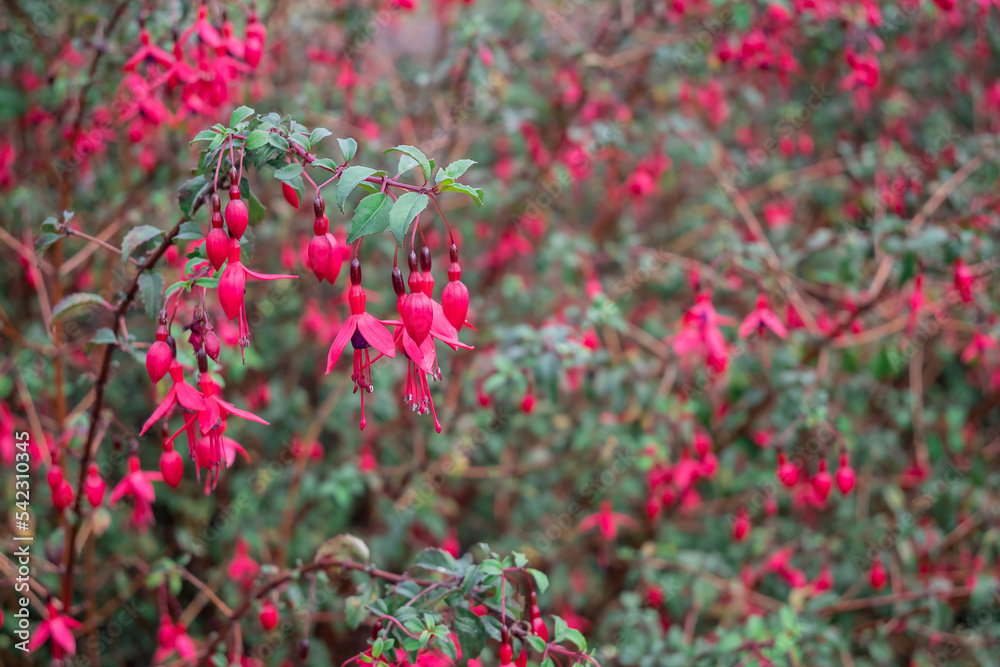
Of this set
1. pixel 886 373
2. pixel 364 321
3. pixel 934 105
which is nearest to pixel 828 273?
pixel 886 373

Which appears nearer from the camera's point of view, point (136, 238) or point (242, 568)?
point (136, 238)

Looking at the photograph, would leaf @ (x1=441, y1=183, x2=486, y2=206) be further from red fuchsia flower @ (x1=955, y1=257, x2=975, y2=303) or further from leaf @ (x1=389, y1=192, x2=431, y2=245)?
red fuchsia flower @ (x1=955, y1=257, x2=975, y2=303)

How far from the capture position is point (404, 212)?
70cm

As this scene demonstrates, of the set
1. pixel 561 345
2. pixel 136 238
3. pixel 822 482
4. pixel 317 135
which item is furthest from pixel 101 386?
pixel 822 482

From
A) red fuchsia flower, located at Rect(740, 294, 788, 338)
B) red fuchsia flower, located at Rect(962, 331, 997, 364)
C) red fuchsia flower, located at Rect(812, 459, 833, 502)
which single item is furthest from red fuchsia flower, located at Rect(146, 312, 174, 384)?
red fuchsia flower, located at Rect(962, 331, 997, 364)

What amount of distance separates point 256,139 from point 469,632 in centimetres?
Result: 61

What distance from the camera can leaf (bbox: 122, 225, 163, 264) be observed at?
0.89m

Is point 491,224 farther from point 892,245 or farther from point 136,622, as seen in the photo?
point 136,622

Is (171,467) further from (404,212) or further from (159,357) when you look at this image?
(404,212)

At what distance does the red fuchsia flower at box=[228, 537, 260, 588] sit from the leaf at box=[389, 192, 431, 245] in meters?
1.34

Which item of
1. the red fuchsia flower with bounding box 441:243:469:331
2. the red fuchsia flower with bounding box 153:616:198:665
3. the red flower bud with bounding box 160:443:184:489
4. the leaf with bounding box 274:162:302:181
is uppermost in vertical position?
the leaf with bounding box 274:162:302:181

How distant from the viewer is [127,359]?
76.8 inches

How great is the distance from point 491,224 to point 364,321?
1.77 meters

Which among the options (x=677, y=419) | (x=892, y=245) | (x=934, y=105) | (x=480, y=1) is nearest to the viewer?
(x=892, y=245)
